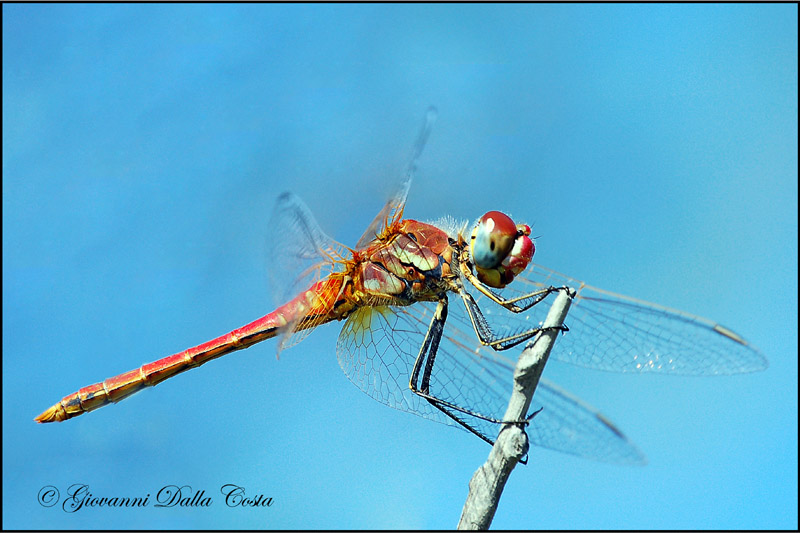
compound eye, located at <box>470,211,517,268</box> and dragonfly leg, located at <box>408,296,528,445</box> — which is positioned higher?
compound eye, located at <box>470,211,517,268</box>

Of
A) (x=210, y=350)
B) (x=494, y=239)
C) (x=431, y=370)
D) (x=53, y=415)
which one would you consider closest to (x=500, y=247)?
(x=494, y=239)

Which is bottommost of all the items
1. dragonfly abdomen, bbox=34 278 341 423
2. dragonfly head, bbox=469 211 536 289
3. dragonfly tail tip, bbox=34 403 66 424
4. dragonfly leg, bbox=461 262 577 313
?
dragonfly tail tip, bbox=34 403 66 424

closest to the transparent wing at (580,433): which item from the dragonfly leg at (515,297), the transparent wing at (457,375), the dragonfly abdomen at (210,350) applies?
the transparent wing at (457,375)

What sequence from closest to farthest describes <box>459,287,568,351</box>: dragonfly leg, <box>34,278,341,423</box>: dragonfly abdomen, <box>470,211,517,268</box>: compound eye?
<box>459,287,568,351</box>: dragonfly leg, <box>470,211,517,268</box>: compound eye, <box>34,278,341,423</box>: dragonfly abdomen

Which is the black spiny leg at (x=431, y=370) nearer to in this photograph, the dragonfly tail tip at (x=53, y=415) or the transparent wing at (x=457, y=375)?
the transparent wing at (x=457, y=375)

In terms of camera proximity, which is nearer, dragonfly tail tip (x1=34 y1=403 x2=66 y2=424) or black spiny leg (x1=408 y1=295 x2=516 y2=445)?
black spiny leg (x1=408 y1=295 x2=516 y2=445)

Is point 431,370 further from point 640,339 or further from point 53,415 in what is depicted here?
point 53,415

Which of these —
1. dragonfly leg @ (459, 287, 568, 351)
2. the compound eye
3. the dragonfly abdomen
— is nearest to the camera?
dragonfly leg @ (459, 287, 568, 351)

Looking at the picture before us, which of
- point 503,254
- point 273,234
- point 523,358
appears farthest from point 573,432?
point 273,234

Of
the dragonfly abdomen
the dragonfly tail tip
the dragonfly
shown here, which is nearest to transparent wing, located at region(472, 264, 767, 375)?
the dragonfly

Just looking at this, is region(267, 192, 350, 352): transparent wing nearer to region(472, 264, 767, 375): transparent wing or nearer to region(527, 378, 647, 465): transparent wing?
region(472, 264, 767, 375): transparent wing
